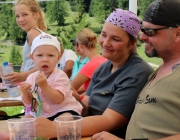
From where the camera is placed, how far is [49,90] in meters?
2.07

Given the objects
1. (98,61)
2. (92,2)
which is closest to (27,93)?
(98,61)

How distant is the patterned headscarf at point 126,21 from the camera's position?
221cm

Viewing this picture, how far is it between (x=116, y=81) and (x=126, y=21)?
40cm

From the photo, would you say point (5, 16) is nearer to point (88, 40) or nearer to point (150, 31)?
point (88, 40)

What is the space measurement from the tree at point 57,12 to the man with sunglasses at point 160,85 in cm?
375

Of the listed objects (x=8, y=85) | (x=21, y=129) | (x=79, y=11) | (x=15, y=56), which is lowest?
(x=15, y=56)

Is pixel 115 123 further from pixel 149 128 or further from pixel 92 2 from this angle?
pixel 92 2

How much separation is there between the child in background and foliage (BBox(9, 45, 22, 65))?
338cm

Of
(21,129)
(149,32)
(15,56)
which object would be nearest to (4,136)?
(21,129)

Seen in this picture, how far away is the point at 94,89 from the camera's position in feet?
7.97

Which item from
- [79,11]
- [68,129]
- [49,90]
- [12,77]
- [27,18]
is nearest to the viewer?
[68,129]

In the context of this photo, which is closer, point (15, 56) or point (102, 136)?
point (102, 136)

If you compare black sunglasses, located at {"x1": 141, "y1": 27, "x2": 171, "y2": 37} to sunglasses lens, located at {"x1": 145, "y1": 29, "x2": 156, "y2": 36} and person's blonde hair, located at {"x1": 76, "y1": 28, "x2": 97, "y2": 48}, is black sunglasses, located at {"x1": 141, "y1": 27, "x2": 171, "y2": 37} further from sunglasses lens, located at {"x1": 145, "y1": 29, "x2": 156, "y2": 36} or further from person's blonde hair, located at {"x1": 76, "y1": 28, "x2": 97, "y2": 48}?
person's blonde hair, located at {"x1": 76, "y1": 28, "x2": 97, "y2": 48}

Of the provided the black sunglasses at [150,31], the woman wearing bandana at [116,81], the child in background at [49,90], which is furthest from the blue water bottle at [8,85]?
the black sunglasses at [150,31]
